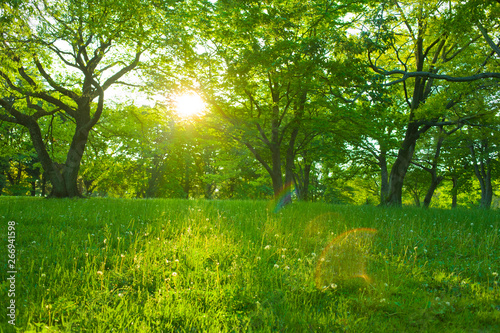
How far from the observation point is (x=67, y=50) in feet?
48.6

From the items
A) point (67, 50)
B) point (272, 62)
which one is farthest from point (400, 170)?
point (67, 50)

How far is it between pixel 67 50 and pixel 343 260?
661 inches

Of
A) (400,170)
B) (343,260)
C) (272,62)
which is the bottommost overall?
(343,260)

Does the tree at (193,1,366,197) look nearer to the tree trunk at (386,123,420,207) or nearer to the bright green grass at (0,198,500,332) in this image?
the tree trunk at (386,123,420,207)

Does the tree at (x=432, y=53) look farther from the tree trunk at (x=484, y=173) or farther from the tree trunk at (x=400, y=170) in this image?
the tree trunk at (x=484, y=173)

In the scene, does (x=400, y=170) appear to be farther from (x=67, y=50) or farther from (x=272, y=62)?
(x=67, y=50)

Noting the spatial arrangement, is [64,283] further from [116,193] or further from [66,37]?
[116,193]

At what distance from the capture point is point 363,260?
16.2ft

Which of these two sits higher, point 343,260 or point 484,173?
point 484,173

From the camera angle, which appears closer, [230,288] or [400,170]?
[230,288]

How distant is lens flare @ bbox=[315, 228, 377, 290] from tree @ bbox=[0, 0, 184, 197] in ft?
33.5

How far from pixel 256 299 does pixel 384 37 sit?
9.93 meters

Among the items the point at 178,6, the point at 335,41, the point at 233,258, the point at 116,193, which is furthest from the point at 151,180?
the point at 233,258

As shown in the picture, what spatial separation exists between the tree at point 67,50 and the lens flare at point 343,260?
33.5ft
